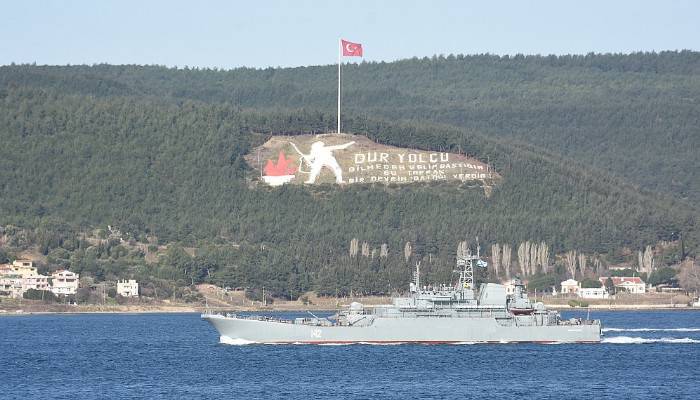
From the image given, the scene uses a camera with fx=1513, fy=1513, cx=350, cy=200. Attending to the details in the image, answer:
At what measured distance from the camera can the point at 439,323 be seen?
128500 millimetres

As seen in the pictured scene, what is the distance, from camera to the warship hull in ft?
422

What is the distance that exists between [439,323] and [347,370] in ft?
59.2

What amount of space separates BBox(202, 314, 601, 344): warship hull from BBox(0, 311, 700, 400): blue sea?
32.6 inches

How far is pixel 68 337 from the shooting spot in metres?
156

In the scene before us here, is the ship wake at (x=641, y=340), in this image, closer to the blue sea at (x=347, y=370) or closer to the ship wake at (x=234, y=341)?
the blue sea at (x=347, y=370)

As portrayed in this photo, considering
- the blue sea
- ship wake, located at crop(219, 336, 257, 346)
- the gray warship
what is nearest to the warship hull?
the gray warship

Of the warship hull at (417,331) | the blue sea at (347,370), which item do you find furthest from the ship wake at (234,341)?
the warship hull at (417,331)

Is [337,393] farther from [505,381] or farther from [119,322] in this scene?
[119,322]

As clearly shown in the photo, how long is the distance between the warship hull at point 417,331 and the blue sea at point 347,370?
829 mm

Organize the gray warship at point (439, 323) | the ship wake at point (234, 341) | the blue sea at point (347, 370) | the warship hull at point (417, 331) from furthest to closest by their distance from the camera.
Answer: the ship wake at point (234, 341), the warship hull at point (417, 331), the gray warship at point (439, 323), the blue sea at point (347, 370)

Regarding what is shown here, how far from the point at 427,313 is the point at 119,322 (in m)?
76.5

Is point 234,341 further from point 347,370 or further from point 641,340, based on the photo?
point 641,340

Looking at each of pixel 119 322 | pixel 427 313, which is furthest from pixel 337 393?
pixel 119 322

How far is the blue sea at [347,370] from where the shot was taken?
332 feet
